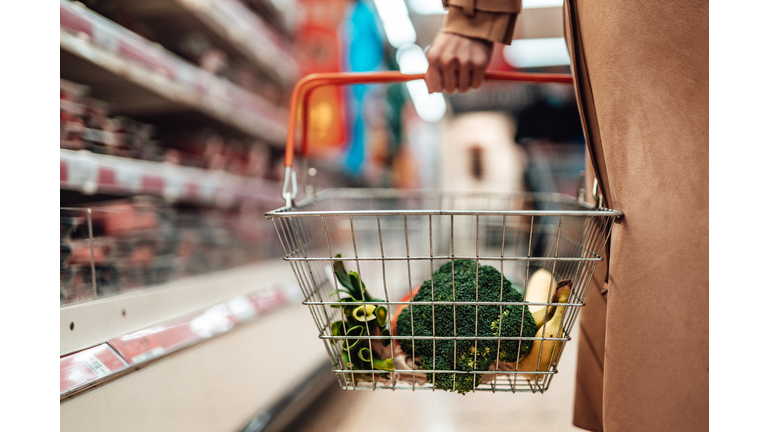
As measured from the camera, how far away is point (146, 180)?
1363mm

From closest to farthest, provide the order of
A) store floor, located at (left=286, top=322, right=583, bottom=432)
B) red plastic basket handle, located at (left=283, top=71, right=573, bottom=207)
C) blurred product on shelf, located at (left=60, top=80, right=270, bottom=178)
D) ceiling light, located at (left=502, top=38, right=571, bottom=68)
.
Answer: red plastic basket handle, located at (left=283, top=71, right=573, bottom=207) < blurred product on shelf, located at (left=60, top=80, right=270, bottom=178) < store floor, located at (left=286, top=322, right=583, bottom=432) < ceiling light, located at (left=502, top=38, right=571, bottom=68)

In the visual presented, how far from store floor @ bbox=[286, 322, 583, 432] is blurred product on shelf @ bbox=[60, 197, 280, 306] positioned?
691mm

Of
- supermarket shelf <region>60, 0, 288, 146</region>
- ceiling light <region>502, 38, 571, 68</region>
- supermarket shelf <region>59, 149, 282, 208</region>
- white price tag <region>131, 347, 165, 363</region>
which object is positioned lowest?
white price tag <region>131, 347, 165, 363</region>

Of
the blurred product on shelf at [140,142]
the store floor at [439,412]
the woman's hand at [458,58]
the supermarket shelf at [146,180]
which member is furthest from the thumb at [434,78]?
the store floor at [439,412]

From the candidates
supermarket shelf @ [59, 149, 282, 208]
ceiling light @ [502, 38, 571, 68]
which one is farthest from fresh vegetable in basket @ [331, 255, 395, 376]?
ceiling light @ [502, 38, 571, 68]

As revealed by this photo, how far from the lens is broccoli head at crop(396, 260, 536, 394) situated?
32.3 inches

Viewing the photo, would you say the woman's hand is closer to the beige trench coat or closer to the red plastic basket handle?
the red plastic basket handle

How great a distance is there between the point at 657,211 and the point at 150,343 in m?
1.03

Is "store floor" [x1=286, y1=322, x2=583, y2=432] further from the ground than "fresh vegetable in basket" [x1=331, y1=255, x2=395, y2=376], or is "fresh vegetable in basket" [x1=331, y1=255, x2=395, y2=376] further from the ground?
"fresh vegetable in basket" [x1=331, y1=255, x2=395, y2=376]

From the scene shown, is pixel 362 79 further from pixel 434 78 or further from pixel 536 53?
pixel 536 53

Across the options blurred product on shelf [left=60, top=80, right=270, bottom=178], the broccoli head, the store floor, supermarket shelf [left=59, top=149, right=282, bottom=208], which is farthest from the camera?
the store floor

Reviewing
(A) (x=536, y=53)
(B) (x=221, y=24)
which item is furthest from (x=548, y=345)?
(A) (x=536, y=53)
